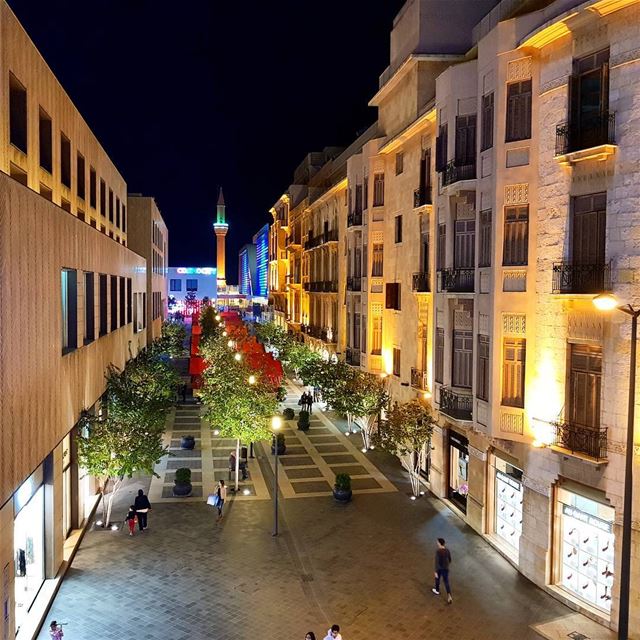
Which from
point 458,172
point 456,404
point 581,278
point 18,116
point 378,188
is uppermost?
point 378,188

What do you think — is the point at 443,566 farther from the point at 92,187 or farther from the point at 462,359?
the point at 92,187

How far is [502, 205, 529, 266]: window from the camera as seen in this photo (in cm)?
1952

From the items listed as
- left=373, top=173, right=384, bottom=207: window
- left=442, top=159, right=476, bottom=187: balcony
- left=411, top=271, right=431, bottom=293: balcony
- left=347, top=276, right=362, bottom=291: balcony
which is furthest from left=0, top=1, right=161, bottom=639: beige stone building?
left=347, top=276, right=362, bottom=291: balcony

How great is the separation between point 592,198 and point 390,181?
18.9 metres

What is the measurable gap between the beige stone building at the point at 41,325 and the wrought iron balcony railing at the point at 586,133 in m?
13.7

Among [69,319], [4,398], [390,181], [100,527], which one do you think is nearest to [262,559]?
[100,527]

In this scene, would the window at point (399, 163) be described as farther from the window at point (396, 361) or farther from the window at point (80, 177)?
the window at point (80, 177)

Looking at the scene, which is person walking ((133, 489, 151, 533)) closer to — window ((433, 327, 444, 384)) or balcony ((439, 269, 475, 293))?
window ((433, 327, 444, 384))

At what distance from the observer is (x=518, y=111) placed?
19.6 m

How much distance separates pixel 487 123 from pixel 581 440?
10556 millimetres

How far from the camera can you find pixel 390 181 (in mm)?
35188

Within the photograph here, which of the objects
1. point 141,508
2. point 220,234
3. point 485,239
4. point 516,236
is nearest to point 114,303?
point 141,508

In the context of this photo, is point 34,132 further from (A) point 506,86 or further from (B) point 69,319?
(A) point 506,86

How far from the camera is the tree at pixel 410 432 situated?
2580cm
